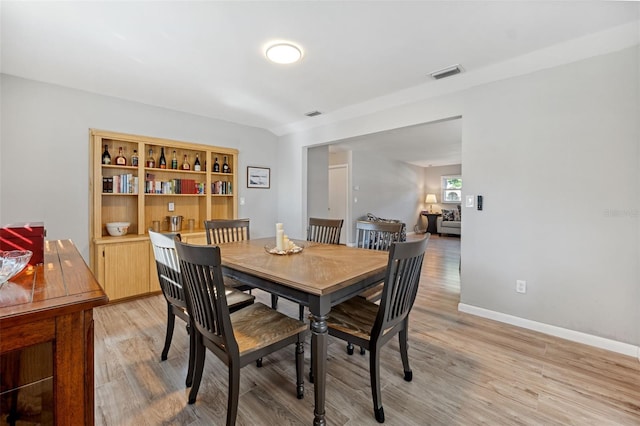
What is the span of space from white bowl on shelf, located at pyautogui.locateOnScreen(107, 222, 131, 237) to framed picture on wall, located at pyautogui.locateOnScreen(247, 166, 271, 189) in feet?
5.93

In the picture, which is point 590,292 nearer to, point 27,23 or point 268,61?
point 268,61

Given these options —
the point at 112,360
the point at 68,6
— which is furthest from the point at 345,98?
the point at 112,360

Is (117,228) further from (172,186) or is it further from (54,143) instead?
(54,143)

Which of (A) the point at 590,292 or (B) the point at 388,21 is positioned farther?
(A) the point at 590,292

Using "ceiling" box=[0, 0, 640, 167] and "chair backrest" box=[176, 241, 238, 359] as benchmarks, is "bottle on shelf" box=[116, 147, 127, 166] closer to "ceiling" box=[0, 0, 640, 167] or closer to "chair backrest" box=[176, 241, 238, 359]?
"ceiling" box=[0, 0, 640, 167]

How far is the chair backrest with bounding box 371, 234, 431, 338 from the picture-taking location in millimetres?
1423

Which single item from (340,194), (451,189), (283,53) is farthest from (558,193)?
(451,189)

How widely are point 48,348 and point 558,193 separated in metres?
3.30

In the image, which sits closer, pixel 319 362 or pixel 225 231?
pixel 319 362

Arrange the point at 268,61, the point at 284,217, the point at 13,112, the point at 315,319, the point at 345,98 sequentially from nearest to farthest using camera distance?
1. the point at 315,319
2. the point at 268,61
3. the point at 13,112
4. the point at 345,98
5. the point at 284,217

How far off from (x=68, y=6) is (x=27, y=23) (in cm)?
47

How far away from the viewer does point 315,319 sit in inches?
55.1

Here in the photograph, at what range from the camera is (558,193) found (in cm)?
241

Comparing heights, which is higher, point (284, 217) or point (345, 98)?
point (345, 98)
